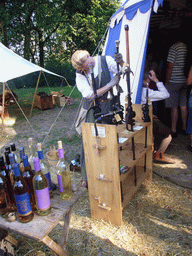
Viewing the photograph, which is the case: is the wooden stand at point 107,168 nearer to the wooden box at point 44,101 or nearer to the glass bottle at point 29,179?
the glass bottle at point 29,179

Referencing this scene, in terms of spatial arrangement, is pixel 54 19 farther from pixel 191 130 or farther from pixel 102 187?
pixel 102 187

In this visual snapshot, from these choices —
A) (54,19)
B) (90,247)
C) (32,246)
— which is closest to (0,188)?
(32,246)

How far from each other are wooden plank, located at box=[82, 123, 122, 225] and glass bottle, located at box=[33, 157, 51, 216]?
696 mm

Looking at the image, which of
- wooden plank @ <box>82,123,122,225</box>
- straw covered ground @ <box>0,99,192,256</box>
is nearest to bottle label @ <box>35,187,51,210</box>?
wooden plank @ <box>82,123,122,225</box>

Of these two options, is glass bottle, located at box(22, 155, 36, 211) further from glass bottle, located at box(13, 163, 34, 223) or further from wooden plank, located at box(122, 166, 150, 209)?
wooden plank, located at box(122, 166, 150, 209)

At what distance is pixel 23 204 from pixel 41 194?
0.39 feet

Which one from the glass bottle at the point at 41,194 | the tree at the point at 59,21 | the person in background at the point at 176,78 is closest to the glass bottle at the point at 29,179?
the glass bottle at the point at 41,194

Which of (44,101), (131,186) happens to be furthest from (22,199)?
(44,101)

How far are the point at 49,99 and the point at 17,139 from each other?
3680mm

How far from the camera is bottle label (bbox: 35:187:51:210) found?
4.18 feet

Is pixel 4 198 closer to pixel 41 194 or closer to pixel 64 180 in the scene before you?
pixel 41 194

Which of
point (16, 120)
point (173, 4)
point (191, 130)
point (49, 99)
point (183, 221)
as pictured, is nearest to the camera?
point (183, 221)

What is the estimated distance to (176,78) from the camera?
394cm

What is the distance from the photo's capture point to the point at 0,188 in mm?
1363
